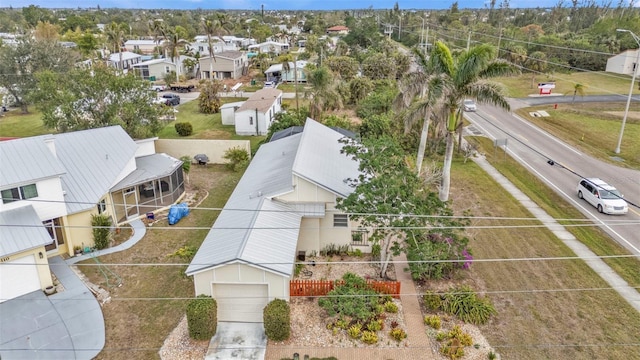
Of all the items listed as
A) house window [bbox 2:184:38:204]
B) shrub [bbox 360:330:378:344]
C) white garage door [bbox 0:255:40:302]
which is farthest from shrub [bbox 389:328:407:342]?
house window [bbox 2:184:38:204]

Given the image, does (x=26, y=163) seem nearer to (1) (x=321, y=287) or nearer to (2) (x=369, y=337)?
(1) (x=321, y=287)

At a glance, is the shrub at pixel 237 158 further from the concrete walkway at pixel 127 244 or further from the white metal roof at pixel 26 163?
the white metal roof at pixel 26 163

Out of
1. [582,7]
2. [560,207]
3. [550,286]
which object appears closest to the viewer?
[550,286]

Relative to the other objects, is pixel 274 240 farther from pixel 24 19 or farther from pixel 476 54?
pixel 24 19

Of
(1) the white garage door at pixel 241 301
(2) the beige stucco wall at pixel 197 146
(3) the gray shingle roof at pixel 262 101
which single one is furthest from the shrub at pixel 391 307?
(3) the gray shingle roof at pixel 262 101

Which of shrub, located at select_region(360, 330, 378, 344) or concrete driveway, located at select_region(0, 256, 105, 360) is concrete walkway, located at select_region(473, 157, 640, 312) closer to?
shrub, located at select_region(360, 330, 378, 344)

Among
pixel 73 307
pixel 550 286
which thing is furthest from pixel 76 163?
pixel 550 286
